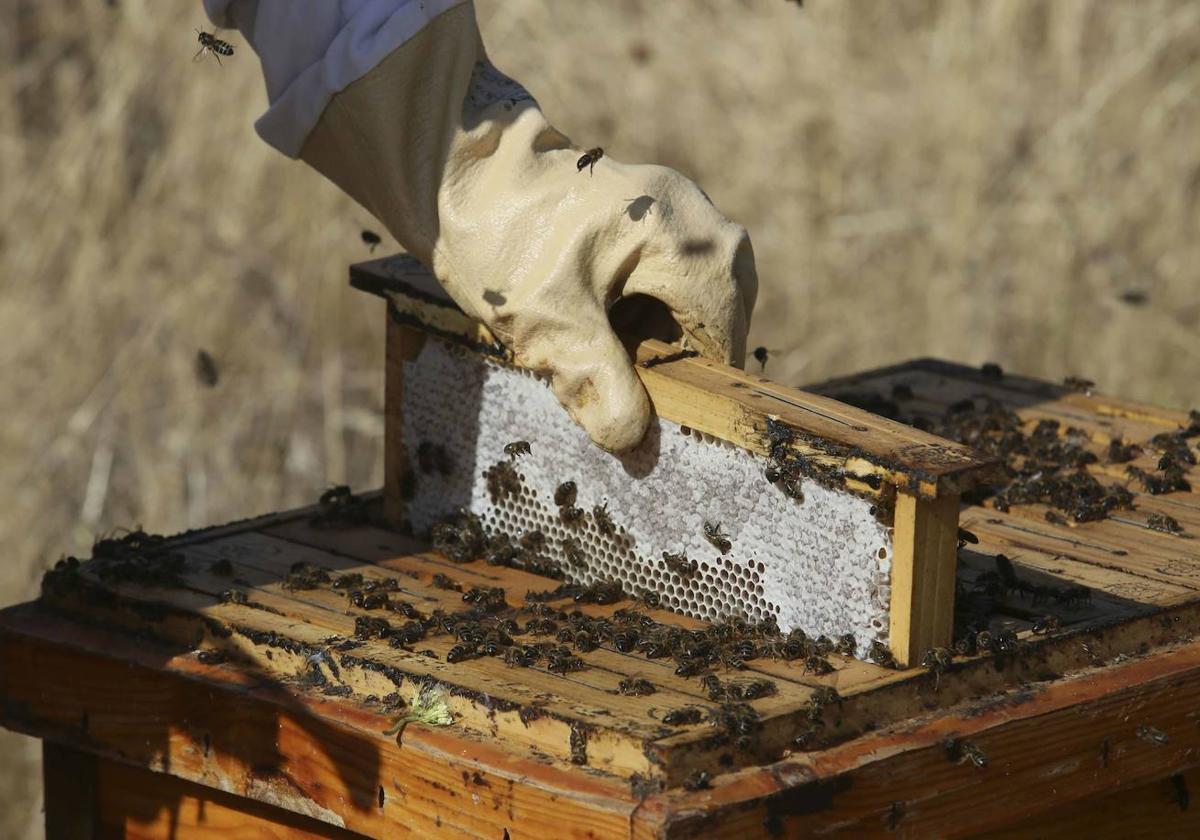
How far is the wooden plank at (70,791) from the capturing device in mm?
3834

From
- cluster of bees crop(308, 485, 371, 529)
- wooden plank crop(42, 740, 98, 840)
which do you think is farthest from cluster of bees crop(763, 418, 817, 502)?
wooden plank crop(42, 740, 98, 840)

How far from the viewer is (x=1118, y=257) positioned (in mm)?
7926

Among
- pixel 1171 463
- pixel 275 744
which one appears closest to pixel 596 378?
pixel 275 744

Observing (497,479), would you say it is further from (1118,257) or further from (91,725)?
(1118,257)

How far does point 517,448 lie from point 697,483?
0.50 metres

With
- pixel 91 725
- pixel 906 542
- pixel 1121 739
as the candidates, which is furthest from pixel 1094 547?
pixel 91 725

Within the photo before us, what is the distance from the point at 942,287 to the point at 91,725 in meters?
5.26

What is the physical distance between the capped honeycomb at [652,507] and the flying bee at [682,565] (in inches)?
0.5

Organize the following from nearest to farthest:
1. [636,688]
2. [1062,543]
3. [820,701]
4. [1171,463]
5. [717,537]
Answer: [820,701] → [636,688] → [717,537] → [1062,543] → [1171,463]

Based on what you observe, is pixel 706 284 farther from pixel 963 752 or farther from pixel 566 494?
pixel 963 752

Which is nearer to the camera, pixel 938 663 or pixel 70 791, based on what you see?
pixel 938 663

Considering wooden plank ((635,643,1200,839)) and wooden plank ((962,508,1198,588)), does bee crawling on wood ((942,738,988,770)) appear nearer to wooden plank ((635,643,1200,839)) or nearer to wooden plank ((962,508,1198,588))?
wooden plank ((635,643,1200,839))

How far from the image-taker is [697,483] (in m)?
3.56

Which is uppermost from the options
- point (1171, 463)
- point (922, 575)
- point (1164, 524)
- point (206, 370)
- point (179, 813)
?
point (206, 370)
